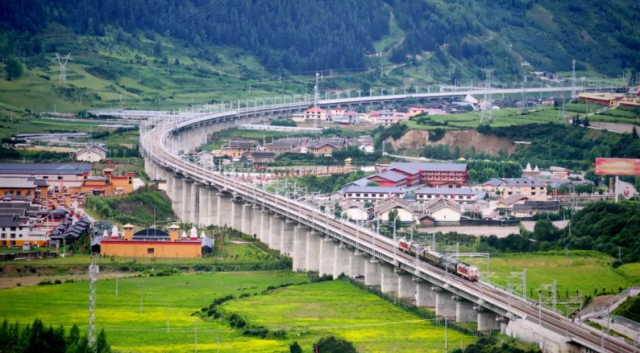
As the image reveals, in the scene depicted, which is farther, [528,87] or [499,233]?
[528,87]

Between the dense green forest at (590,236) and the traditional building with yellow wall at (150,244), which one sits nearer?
the dense green forest at (590,236)

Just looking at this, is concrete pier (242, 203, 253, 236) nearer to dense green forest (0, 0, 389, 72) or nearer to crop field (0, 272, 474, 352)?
crop field (0, 272, 474, 352)

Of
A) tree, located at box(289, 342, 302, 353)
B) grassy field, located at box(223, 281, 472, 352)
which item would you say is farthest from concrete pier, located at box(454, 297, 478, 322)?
tree, located at box(289, 342, 302, 353)

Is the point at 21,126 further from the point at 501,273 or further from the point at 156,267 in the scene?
the point at 501,273

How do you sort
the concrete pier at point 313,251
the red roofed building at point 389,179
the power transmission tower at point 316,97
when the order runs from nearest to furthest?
the concrete pier at point 313,251 → the red roofed building at point 389,179 → the power transmission tower at point 316,97

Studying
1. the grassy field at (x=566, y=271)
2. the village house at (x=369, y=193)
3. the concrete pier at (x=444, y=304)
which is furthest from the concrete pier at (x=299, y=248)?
the concrete pier at (x=444, y=304)

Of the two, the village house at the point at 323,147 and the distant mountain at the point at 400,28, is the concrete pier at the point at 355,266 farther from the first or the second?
the distant mountain at the point at 400,28

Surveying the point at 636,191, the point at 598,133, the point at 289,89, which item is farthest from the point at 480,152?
the point at 289,89

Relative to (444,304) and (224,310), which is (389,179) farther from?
(224,310)
